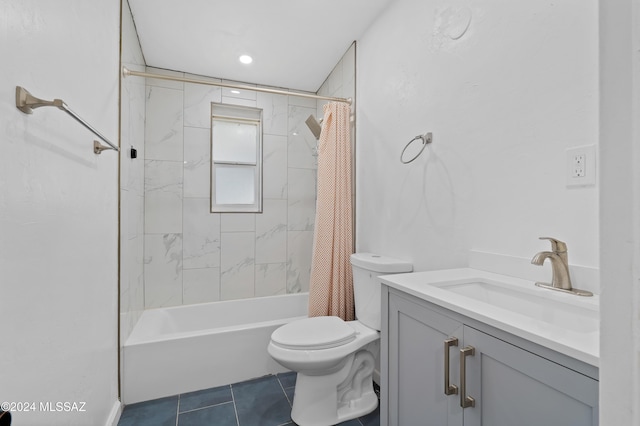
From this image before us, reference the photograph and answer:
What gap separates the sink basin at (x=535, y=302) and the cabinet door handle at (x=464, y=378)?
0.56ft

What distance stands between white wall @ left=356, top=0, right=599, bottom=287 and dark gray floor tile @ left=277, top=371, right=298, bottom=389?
1072 mm

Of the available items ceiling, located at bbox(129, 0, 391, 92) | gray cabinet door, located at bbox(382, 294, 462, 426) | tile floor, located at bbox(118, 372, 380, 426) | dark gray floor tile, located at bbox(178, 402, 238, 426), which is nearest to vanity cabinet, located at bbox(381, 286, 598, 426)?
gray cabinet door, located at bbox(382, 294, 462, 426)

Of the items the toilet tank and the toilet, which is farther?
the toilet tank

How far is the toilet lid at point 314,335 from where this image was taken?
1.51m

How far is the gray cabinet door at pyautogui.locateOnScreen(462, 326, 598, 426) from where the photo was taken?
0.58m

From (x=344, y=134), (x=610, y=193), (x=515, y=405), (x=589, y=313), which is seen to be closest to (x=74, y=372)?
(x=515, y=405)

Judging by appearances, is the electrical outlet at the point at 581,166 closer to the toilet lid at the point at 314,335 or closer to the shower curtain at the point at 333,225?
the toilet lid at the point at 314,335

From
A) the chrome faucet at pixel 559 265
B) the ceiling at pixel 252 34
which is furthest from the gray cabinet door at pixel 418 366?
the ceiling at pixel 252 34

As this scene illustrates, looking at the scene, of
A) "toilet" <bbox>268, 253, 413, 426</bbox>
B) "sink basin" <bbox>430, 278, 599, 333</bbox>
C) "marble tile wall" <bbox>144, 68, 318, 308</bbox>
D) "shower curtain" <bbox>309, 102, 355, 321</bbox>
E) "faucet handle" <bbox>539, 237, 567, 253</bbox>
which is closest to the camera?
"sink basin" <bbox>430, 278, 599, 333</bbox>

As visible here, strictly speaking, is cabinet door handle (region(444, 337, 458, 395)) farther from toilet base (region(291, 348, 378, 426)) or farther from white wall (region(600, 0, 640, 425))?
toilet base (region(291, 348, 378, 426))

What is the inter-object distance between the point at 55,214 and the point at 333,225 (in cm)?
158

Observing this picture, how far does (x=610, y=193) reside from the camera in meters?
Answer: 0.32

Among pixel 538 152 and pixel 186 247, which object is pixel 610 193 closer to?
pixel 538 152

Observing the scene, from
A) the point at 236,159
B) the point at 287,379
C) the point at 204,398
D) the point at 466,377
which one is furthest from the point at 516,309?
the point at 236,159
